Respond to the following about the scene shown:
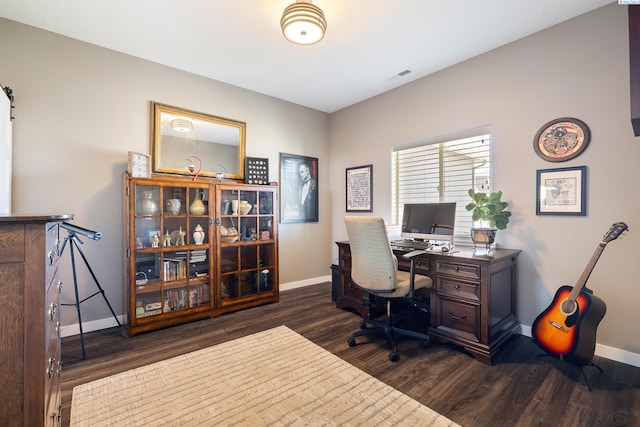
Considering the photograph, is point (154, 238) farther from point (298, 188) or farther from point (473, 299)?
point (473, 299)

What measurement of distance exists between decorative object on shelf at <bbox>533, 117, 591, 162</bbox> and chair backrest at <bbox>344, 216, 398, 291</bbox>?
1.66 m

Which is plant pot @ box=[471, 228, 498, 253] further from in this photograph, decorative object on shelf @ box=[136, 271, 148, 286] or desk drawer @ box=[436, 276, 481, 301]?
decorative object on shelf @ box=[136, 271, 148, 286]

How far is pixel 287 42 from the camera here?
8.73 feet

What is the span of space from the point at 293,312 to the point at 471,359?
1.83 m

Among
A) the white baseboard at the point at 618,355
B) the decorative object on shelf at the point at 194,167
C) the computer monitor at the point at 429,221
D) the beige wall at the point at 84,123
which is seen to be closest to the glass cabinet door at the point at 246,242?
the decorative object on shelf at the point at 194,167

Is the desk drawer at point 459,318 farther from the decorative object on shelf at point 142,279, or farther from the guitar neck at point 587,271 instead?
the decorative object on shelf at point 142,279

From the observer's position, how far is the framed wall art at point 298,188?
4.11 meters

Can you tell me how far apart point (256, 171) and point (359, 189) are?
155cm

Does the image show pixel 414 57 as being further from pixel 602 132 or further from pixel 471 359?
pixel 471 359

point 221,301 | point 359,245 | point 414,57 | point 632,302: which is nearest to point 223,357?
point 221,301

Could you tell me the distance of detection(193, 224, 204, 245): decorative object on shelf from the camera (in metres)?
3.02

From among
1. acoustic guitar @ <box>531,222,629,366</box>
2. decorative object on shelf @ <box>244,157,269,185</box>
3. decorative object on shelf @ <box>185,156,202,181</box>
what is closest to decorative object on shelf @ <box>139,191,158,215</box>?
decorative object on shelf @ <box>185,156,202,181</box>

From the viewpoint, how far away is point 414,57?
9.59 ft

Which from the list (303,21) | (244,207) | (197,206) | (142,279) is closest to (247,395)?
(142,279)
